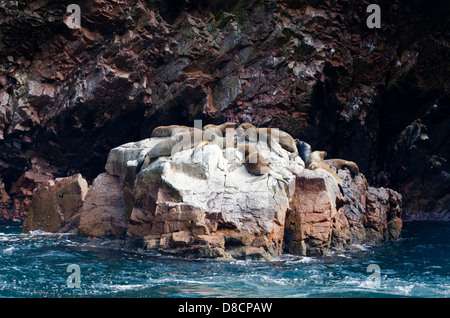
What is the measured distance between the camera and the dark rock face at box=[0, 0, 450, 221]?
60.0ft

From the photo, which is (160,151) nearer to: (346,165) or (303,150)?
(303,150)

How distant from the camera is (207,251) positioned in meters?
9.12

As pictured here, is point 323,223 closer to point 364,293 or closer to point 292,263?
point 292,263

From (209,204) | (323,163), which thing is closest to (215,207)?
(209,204)

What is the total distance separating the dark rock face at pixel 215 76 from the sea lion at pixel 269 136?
543cm

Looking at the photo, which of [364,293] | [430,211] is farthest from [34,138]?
[430,211]

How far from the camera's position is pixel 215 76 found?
1930 centimetres

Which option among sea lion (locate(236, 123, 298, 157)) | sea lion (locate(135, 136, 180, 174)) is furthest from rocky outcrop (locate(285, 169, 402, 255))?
sea lion (locate(135, 136, 180, 174))

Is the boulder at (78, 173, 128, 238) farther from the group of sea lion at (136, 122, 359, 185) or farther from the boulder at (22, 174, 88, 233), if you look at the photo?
the group of sea lion at (136, 122, 359, 185)

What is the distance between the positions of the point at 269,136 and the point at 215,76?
7291 millimetres

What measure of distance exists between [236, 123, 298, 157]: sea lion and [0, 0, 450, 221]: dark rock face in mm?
5427

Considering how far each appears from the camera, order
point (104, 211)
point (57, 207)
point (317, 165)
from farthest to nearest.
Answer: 1. point (57, 207)
2. point (317, 165)
3. point (104, 211)
